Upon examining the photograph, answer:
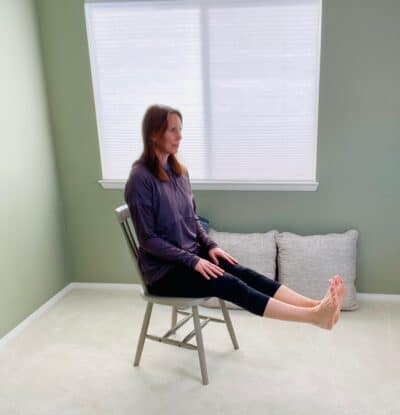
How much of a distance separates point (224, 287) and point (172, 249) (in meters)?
0.29

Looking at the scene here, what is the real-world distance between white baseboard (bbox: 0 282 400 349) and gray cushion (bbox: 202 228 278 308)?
0.66 m

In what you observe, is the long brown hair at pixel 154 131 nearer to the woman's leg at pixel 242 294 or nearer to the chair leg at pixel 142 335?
the woman's leg at pixel 242 294

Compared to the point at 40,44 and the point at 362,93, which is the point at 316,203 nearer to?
the point at 362,93

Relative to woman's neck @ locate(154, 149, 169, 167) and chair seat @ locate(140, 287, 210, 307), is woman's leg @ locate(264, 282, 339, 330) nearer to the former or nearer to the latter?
chair seat @ locate(140, 287, 210, 307)

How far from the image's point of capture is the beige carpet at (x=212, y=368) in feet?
5.93

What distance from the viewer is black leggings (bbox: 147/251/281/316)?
1.80 metres

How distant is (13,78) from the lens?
7.93 feet

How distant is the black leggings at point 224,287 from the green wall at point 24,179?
100 cm

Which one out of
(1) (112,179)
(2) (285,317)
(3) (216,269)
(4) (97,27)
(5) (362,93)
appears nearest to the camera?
(2) (285,317)

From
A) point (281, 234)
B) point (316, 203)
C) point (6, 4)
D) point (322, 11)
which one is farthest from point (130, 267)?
point (322, 11)

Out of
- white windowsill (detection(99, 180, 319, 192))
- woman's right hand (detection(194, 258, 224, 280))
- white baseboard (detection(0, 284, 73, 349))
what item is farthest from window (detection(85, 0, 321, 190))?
white baseboard (detection(0, 284, 73, 349))

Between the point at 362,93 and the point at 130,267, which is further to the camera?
the point at 130,267

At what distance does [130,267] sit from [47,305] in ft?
2.00

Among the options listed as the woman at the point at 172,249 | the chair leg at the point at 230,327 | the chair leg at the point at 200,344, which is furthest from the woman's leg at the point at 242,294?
the chair leg at the point at 230,327
